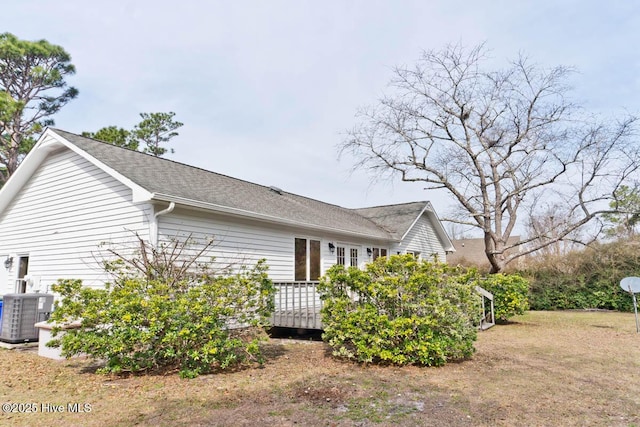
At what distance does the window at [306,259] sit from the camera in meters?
11.6


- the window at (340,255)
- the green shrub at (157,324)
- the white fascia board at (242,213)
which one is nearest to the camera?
the green shrub at (157,324)

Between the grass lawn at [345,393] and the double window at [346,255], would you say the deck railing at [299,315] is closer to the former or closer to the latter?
the grass lawn at [345,393]

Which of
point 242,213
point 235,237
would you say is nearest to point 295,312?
point 235,237

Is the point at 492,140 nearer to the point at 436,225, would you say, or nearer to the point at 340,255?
the point at 436,225

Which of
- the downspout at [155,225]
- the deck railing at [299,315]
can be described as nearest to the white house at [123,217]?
the downspout at [155,225]

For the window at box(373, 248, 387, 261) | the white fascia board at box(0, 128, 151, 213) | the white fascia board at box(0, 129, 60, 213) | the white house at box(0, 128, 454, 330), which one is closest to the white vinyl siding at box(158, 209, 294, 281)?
the white house at box(0, 128, 454, 330)

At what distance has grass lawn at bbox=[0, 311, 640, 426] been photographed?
160 inches

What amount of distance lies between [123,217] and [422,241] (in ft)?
46.3

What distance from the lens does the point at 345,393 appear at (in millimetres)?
4961

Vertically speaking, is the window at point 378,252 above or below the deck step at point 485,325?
above

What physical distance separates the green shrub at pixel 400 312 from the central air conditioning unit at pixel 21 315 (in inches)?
241

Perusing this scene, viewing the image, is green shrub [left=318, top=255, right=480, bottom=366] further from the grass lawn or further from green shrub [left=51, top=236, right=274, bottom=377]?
green shrub [left=51, top=236, right=274, bottom=377]

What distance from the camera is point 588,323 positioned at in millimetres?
12453

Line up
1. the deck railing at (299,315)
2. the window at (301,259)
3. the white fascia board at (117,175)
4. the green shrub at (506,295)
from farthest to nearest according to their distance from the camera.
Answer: the green shrub at (506,295), the window at (301,259), the deck railing at (299,315), the white fascia board at (117,175)
